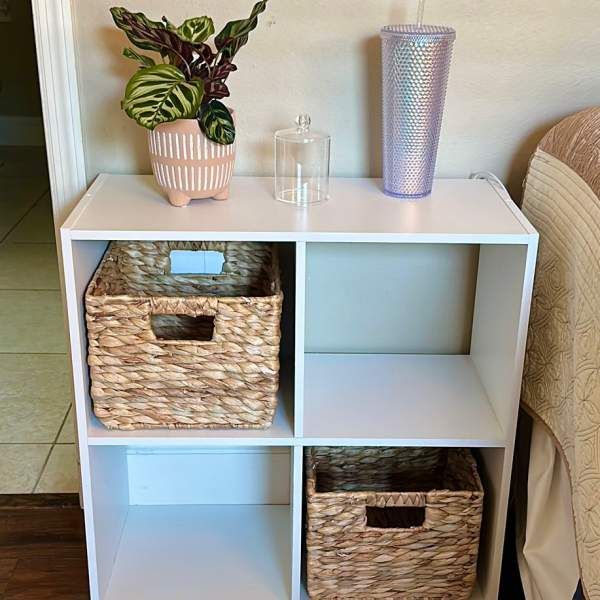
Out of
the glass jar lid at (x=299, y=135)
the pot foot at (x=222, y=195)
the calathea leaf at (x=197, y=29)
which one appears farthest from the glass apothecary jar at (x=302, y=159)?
the calathea leaf at (x=197, y=29)

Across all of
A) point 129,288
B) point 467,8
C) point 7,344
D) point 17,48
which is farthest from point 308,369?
point 17,48

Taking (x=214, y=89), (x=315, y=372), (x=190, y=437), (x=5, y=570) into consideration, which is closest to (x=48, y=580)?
(x=5, y=570)

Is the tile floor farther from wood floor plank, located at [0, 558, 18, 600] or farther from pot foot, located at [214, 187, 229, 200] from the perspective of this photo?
pot foot, located at [214, 187, 229, 200]

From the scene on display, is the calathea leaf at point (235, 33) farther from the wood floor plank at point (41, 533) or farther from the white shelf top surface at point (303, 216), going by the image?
the wood floor plank at point (41, 533)

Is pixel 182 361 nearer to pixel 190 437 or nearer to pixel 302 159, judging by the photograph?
pixel 190 437

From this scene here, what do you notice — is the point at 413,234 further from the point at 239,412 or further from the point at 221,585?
the point at 221,585

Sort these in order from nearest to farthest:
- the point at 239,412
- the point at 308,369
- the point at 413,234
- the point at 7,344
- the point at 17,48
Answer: the point at 413,234 → the point at 239,412 → the point at 308,369 → the point at 7,344 → the point at 17,48

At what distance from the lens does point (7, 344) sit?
7.93 ft

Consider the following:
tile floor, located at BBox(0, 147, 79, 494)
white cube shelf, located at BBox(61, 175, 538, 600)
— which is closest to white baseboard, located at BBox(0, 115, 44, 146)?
tile floor, located at BBox(0, 147, 79, 494)

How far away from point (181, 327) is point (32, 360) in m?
1.01

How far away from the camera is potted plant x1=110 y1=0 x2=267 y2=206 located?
1.21 meters

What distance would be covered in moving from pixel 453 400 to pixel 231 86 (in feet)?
2.14

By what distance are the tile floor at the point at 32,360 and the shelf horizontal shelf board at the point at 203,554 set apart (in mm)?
294

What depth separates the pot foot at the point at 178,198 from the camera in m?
Result: 1.32
